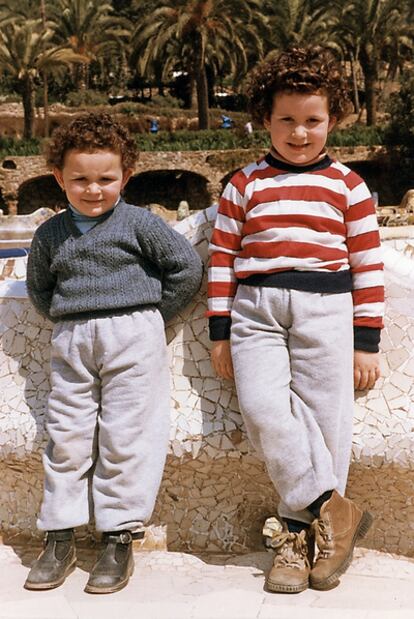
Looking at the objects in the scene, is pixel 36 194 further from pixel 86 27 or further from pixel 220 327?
pixel 220 327

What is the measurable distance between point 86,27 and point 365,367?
30788 mm

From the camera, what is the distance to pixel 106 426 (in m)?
2.46

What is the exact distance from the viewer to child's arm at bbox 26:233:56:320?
2.65 metres

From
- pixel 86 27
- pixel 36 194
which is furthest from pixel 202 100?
pixel 36 194

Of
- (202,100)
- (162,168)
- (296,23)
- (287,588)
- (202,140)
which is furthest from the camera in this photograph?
(296,23)

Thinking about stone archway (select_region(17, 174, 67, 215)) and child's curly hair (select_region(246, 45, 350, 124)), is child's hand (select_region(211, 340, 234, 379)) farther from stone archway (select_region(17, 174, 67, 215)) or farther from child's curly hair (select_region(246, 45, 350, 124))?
stone archway (select_region(17, 174, 67, 215))

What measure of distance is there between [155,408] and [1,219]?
8.57 metres

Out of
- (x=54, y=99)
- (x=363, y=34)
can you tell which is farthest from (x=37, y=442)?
(x=54, y=99)

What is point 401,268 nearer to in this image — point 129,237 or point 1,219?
point 129,237

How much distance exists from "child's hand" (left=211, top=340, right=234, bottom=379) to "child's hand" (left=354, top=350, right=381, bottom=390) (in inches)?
16.2

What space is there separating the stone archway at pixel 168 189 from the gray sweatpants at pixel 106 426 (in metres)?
27.3

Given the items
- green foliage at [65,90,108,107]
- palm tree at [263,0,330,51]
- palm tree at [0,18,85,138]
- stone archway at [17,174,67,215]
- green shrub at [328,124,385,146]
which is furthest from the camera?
green foliage at [65,90,108,107]

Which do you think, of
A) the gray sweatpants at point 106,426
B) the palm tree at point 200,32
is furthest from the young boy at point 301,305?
the palm tree at point 200,32

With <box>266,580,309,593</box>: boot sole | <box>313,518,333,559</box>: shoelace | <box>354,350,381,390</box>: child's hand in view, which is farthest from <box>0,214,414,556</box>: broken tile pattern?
<box>266,580,309,593</box>: boot sole
